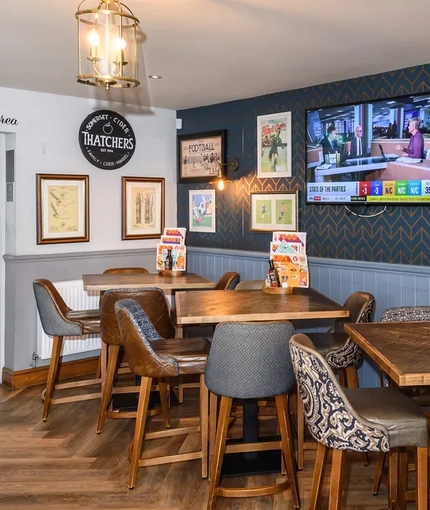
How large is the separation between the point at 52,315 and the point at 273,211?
204 centimetres

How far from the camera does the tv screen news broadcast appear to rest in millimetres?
4195

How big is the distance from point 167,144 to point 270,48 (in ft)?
8.31

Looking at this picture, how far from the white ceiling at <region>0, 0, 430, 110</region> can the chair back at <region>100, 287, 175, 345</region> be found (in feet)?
5.02

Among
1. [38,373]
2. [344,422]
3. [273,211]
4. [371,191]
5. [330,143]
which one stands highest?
[330,143]

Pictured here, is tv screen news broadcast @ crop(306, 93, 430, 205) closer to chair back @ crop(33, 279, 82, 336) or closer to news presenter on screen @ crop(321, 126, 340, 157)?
news presenter on screen @ crop(321, 126, 340, 157)

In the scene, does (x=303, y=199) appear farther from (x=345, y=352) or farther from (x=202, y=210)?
(x=345, y=352)

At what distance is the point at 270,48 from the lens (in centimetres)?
377

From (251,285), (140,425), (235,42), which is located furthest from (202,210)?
(140,425)

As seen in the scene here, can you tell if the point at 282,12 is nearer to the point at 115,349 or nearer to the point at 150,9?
the point at 150,9

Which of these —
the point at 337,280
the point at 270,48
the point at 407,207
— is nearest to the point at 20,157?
the point at 270,48

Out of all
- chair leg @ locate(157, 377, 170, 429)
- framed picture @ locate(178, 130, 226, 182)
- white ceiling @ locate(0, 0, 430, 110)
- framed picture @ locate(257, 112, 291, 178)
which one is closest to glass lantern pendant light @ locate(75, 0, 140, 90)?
white ceiling @ locate(0, 0, 430, 110)

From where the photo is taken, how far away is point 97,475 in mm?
3564

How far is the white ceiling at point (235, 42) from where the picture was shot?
3.06 m

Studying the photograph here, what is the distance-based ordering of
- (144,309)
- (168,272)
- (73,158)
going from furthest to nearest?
(73,158), (168,272), (144,309)
